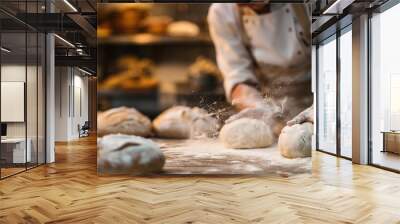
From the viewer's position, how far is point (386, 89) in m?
6.95

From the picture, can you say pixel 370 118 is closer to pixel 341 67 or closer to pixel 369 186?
pixel 341 67

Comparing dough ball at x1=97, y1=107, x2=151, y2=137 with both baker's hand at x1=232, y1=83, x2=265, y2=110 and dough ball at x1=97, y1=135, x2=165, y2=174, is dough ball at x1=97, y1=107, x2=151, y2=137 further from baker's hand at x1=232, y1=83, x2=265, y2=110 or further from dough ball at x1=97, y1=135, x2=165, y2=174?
baker's hand at x1=232, y1=83, x2=265, y2=110

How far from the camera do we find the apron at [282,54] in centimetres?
A: 615

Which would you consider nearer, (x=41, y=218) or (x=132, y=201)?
(x=41, y=218)

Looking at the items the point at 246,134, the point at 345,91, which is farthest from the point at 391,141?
the point at 246,134

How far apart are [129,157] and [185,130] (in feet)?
3.27

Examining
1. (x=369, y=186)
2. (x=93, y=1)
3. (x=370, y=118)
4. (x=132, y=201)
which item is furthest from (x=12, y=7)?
(x=370, y=118)

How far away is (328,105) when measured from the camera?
9719 millimetres

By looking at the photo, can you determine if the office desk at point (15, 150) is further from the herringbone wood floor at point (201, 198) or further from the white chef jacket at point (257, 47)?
the white chef jacket at point (257, 47)

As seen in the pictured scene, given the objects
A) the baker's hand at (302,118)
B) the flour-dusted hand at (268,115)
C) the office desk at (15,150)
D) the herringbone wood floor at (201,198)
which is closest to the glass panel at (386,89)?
the herringbone wood floor at (201,198)

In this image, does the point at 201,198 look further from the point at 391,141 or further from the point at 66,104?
the point at 66,104

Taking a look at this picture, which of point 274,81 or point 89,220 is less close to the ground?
point 274,81

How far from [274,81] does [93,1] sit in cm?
393

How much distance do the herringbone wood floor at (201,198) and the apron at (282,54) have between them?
50.1 inches
